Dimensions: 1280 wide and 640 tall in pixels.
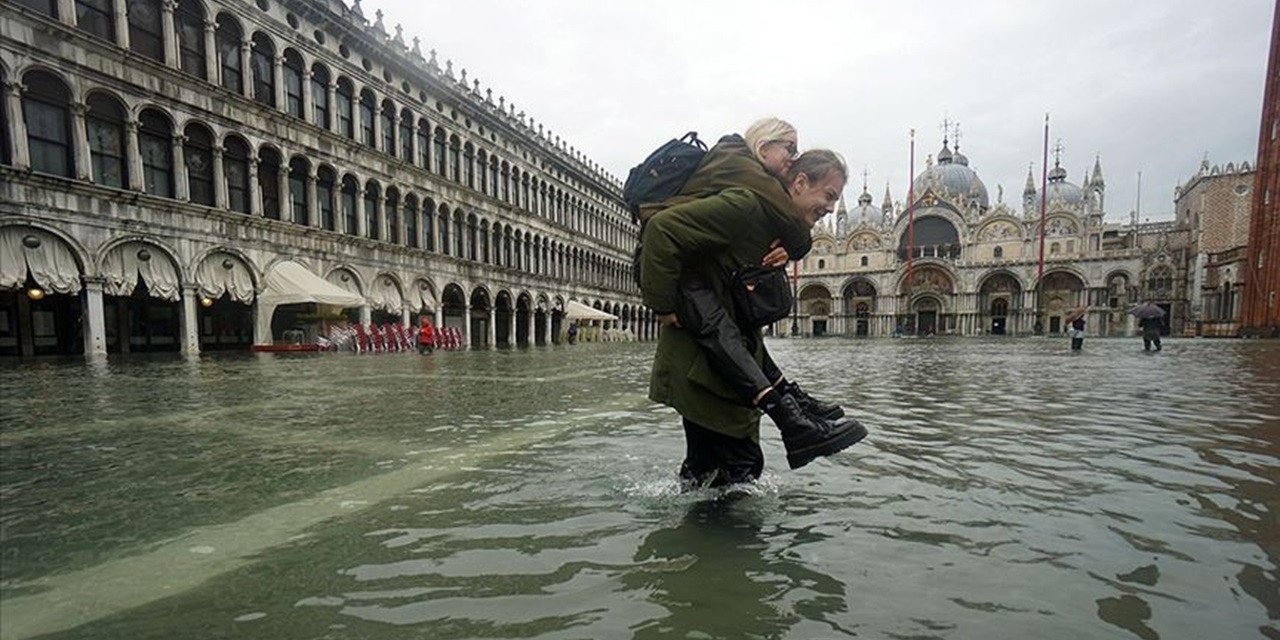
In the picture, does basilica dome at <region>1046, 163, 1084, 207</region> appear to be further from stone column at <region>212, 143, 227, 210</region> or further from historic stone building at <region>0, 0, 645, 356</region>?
stone column at <region>212, 143, 227, 210</region>

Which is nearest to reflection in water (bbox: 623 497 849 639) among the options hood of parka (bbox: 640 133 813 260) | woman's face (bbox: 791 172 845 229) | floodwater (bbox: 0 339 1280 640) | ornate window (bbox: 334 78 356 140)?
floodwater (bbox: 0 339 1280 640)

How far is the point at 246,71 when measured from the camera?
19.5 meters

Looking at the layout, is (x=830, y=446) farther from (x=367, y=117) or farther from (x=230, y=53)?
(x=367, y=117)

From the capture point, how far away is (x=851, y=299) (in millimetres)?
73125

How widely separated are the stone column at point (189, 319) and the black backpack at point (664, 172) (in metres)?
19.5

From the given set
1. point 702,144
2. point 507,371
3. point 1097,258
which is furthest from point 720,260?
point 1097,258

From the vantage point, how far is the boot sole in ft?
8.36

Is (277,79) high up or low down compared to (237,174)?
up

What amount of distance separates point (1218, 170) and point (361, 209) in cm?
7138

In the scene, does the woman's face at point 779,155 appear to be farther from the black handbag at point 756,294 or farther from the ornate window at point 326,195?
the ornate window at point 326,195

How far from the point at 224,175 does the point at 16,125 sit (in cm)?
506


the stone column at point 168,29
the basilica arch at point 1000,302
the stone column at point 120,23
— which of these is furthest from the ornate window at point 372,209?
the basilica arch at point 1000,302

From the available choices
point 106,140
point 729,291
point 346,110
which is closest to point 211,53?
point 106,140

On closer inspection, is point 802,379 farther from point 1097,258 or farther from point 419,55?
point 1097,258
